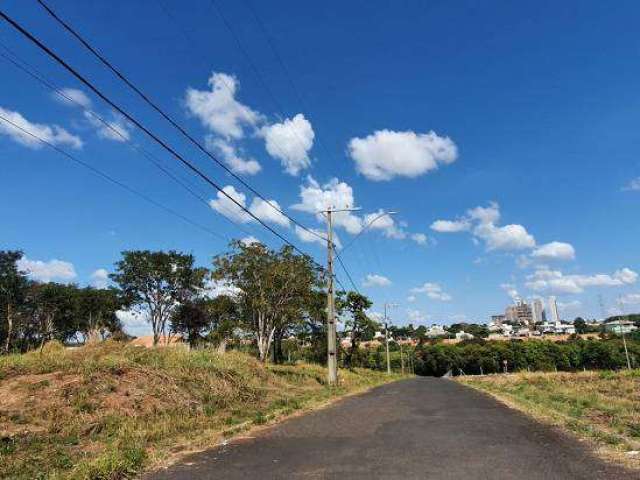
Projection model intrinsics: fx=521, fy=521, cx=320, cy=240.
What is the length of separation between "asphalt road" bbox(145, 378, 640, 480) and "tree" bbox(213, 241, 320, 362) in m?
26.6

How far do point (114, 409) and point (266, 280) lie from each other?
2733 cm

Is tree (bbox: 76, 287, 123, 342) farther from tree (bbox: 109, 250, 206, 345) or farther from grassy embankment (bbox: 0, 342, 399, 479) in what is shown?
grassy embankment (bbox: 0, 342, 399, 479)

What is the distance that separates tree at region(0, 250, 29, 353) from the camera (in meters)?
51.7

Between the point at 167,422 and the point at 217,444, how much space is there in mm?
2677

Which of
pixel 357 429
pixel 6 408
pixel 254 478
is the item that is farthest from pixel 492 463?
pixel 6 408

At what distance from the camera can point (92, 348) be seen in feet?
60.2

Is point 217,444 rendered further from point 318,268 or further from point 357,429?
→ point 318,268

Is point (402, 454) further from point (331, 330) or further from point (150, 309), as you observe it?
point (150, 309)

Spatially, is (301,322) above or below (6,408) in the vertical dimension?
above

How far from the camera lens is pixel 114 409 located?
12453 millimetres

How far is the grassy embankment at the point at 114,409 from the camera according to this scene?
28.1ft

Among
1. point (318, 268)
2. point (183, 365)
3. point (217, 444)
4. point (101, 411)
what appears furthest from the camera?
point (318, 268)

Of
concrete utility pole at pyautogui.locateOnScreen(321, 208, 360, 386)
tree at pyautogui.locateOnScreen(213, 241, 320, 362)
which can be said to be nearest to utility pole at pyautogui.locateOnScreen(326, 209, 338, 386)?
concrete utility pole at pyautogui.locateOnScreen(321, 208, 360, 386)

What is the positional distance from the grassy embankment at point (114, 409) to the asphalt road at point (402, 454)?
3.54 ft
